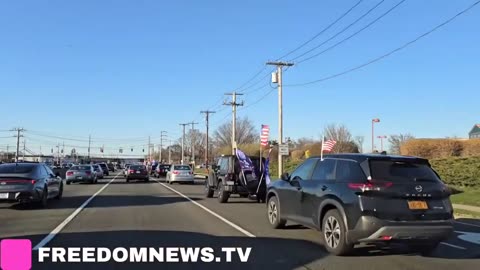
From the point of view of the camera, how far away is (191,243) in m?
11.1

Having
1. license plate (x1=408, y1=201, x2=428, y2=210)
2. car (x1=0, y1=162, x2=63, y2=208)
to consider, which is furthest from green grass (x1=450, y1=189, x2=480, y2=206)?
car (x1=0, y1=162, x2=63, y2=208)

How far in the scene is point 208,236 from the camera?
39.6ft

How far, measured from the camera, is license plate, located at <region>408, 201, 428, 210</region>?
31.7 feet

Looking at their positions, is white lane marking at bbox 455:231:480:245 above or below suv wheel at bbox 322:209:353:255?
below

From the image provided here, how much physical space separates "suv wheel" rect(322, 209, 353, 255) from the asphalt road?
0.61ft

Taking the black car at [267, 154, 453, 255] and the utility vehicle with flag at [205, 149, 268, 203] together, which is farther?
the utility vehicle with flag at [205, 149, 268, 203]

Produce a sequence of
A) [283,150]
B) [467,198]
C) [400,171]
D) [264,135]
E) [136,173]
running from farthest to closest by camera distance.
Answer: [136,173]
[283,150]
[264,135]
[467,198]
[400,171]

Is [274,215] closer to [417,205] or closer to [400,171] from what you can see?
[400,171]

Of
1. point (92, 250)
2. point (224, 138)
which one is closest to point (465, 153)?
point (92, 250)

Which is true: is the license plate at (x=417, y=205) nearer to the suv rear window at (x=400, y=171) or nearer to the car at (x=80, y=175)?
the suv rear window at (x=400, y=171)

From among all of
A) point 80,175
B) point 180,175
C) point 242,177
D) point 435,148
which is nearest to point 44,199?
point 242,177

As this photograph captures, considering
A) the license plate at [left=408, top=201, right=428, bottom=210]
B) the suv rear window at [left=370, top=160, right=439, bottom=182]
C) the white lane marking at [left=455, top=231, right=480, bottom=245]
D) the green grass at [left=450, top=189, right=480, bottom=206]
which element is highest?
the suv rear window at [left=370, top=160, right=439, bottom=182]

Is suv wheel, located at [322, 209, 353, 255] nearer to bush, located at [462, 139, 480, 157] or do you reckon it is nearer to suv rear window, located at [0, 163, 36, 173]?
suv rear window, located at [0, 163, 36, 173]

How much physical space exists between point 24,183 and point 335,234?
37.1 feet
